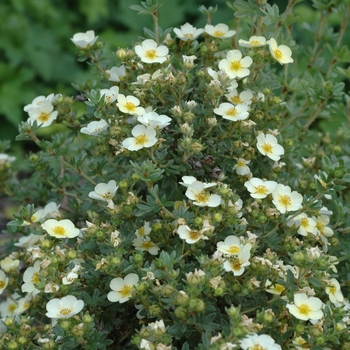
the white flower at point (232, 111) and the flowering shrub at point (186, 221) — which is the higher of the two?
the white flower at point (232, 111)

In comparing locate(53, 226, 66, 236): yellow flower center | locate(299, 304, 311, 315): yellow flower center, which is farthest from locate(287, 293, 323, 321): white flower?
locate(53, 226, 66, 236): yellow flower center

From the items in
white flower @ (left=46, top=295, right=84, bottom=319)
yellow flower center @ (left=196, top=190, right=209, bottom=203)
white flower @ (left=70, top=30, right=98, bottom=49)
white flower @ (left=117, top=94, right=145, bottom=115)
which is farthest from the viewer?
white flower @ (left=70, top=30, right=98, bottom=49)

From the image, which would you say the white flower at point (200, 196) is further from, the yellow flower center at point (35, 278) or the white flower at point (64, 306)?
the yellow flower center at point (35, 278)

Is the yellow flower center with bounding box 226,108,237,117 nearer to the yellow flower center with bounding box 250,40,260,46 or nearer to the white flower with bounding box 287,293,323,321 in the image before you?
the yellow flower center with bounding box 250,40,260,46

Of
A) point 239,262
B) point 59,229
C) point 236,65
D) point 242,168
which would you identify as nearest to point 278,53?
point 236,65

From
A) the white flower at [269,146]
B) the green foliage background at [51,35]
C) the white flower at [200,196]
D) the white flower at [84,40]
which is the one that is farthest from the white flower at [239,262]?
the green foliage background at [51,35]

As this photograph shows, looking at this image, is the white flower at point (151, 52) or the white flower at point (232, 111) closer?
the white flower at point (232, 111)

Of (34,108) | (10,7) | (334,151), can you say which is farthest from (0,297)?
(10,7)

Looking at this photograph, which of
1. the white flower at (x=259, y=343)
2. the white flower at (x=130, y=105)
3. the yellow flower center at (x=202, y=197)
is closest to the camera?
the white flower at (x=259, y=343)
